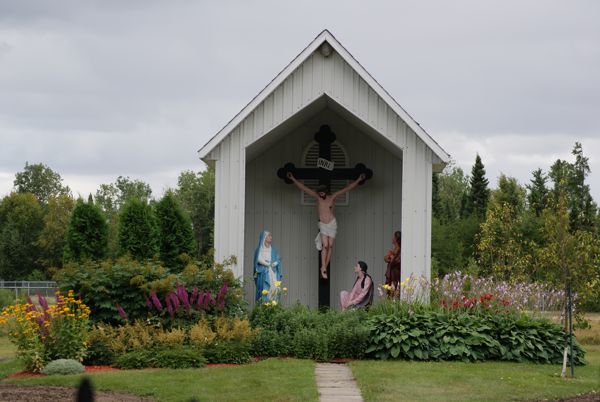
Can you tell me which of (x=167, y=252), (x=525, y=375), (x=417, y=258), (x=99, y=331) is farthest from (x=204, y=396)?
(x=167, y=252)

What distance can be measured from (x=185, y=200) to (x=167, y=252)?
38969 mm

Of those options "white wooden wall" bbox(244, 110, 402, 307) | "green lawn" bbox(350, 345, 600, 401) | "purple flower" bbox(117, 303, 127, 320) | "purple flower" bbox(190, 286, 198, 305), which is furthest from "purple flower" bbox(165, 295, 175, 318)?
"white wooden wall" bbox(244, 110, 402, 307)

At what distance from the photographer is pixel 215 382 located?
10.2 meters

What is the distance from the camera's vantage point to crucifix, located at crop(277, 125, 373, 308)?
16281 millimetres

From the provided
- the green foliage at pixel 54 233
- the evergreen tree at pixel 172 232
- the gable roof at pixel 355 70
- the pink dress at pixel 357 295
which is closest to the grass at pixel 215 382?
the pink dress at pixel 357 295

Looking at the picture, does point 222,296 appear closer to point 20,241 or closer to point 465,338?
point 465,338

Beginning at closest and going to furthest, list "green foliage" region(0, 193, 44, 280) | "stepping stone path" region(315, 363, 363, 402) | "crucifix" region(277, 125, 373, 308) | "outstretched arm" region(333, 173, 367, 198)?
1. "stepping stone path" region(315, 363, 363, 402)
2. "outstretched arm" region(333, 173, 367, 198)
3. "crucifix" region(277, 125, 373, 308)
4. "green foliage" region(0, 193, 44, 280)

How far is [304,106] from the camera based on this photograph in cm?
1447

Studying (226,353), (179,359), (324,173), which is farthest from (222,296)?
(324,173)

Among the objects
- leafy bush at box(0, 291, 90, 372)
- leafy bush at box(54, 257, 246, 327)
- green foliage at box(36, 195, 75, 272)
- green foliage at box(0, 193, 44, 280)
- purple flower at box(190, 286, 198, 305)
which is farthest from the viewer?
green foliage at box(0, 193, 44, 280)

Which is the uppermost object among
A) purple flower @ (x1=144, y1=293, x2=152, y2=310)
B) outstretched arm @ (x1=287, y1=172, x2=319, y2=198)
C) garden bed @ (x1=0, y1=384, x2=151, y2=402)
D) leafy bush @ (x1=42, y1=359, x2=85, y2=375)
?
outstretched arm @ (x1=287, y1=172, x2=319, y2=198)

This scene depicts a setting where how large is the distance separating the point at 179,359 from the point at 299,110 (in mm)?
4998

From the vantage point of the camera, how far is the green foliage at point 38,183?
243 ft

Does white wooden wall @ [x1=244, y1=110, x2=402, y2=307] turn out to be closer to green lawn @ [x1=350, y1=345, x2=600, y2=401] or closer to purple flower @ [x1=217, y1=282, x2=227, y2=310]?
purple flower @ [x1=217, y1=282, x2=227, y2=310]
